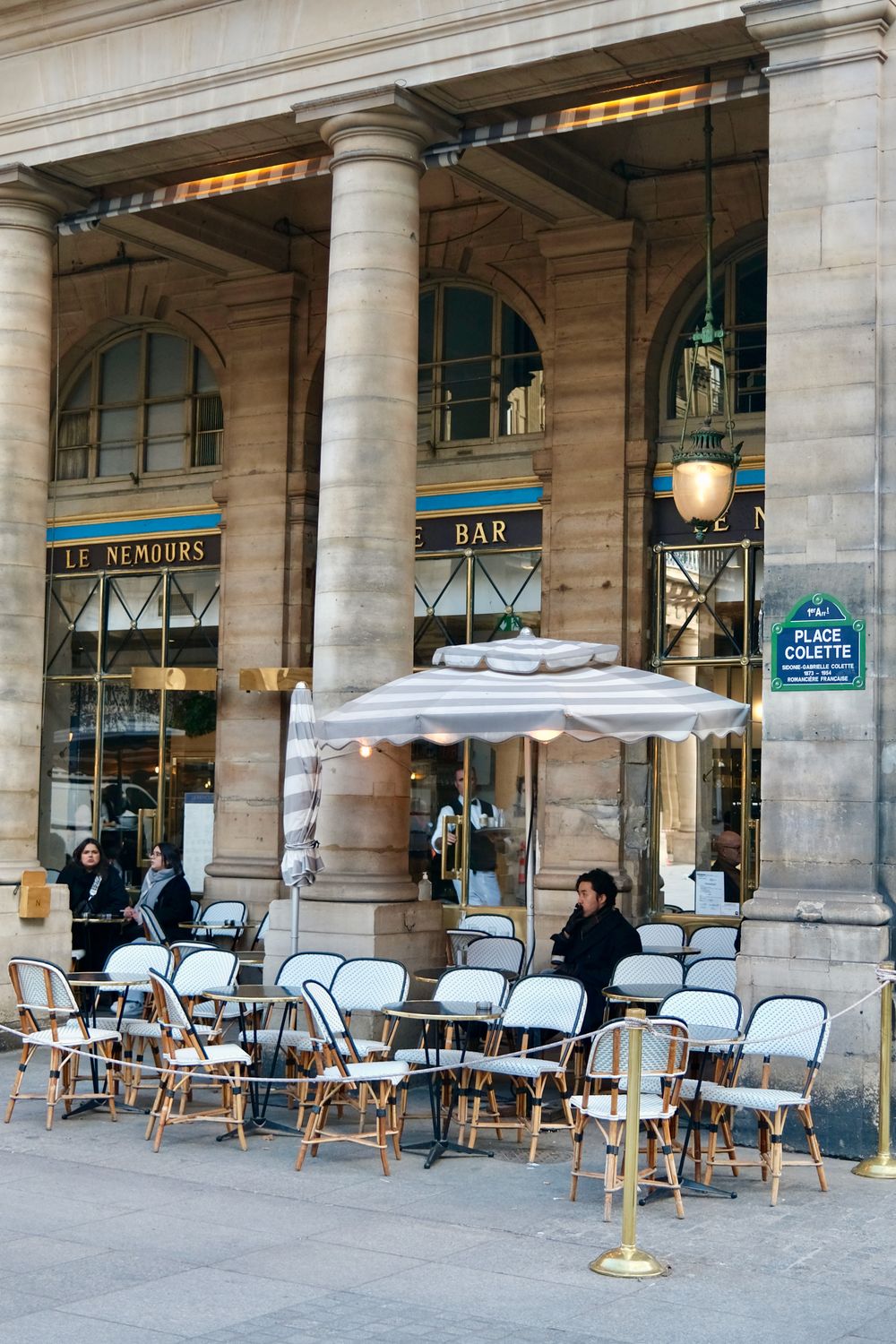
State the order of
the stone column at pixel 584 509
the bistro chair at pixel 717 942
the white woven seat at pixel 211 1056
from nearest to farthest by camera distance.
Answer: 1. the white woven seat at pixel 211 1056
2. the bistro chair at pixel 717 942
3. the stone column at pixel 584 509

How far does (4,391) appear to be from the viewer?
1555cm

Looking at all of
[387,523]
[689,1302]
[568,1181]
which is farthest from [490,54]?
[689,1302]

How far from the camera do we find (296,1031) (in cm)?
1166

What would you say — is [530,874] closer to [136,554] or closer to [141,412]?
[136,554]

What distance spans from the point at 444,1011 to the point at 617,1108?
1.76 m

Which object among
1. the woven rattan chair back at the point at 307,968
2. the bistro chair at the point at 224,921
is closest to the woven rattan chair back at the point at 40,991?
the woven rattan chair back at the point at 307,968

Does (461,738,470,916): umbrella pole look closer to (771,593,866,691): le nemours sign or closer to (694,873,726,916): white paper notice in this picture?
(694,873,726,916): white paper notice

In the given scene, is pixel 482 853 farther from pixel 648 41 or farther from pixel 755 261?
pixel 648 41

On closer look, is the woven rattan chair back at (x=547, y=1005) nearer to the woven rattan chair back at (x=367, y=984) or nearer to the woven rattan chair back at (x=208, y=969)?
the woven rattan chair back at (x=367, y=984)

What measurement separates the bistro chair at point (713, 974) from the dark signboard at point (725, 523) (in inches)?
209

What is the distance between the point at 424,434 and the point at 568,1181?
10.5 meters

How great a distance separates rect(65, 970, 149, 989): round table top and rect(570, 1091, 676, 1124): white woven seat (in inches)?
A: 151

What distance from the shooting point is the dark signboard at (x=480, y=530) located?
17.5 meters

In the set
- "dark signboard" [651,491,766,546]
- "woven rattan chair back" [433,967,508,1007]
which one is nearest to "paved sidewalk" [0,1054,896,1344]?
"woven rattan chair back" [433,967,508,1007]
